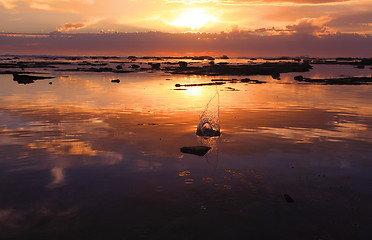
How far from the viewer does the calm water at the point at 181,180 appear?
8820mm

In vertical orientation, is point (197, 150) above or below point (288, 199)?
above

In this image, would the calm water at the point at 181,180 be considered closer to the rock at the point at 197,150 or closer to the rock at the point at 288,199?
the rock at the point at 288,199

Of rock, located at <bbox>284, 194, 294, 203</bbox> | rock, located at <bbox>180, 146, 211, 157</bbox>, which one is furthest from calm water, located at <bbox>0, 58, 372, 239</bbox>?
rock, located at <bbox>180, 146, 211, 157</bbox>

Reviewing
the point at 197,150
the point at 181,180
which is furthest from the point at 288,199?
the point at 197,150

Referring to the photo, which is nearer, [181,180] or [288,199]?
[288,199]

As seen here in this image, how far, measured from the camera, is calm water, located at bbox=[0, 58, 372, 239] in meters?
8.82

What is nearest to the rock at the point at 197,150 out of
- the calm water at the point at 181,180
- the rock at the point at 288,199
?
the calm water at the point at 181,180

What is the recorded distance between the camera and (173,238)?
27.1ft

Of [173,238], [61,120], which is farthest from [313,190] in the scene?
[61,120]

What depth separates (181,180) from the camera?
1205 centimetres

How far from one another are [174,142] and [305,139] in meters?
7.36

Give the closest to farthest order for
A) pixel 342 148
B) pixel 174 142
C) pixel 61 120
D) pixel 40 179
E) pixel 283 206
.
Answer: pixel 283 206
pixel 40 179
pixel 342 148
pixel 174 142
pixel 61 120

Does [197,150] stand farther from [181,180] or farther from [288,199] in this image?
[288,199]

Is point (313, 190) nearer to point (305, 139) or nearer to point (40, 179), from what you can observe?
point (305, 139)
